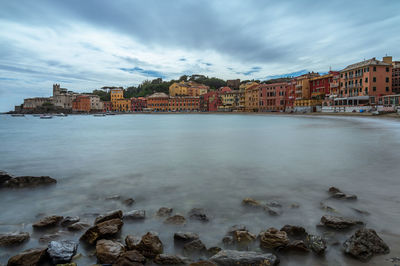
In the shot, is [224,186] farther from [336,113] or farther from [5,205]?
[336,113]

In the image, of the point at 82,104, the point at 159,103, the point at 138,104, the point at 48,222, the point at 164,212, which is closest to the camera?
the point at 48,222

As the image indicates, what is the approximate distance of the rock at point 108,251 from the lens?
11.8 ft

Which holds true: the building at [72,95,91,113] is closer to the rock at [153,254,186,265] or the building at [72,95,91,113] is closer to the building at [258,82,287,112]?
the building at [258,82,287,112]

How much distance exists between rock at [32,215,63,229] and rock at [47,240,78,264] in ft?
3.72

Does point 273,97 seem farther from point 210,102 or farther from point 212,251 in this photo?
point 212,251


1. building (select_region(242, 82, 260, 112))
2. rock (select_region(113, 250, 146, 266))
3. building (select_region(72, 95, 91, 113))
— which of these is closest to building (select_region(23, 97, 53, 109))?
building (select_region(72, 95, 91, 113))

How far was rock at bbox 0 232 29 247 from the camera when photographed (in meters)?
4.12

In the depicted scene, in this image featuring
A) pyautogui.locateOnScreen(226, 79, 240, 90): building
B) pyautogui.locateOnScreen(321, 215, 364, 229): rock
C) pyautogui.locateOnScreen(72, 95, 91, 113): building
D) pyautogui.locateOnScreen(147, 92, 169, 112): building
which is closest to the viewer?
pyautogui.locateOnScreen(321, 215, 364, 229): rock

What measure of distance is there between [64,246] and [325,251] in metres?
3.96

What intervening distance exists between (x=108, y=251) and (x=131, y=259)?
1.39 feet

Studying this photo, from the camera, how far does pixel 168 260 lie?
11.8 ft

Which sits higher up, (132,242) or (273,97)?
(273,97)

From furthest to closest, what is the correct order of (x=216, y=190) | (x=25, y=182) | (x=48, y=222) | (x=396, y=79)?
1. (x=396, y=79)
2. (x=25, y=182)
3. (x=216, y=190)
4. (x=48, y=222)

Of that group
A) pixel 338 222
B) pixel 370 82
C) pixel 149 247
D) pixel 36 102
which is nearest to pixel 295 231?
pixel 338 222
